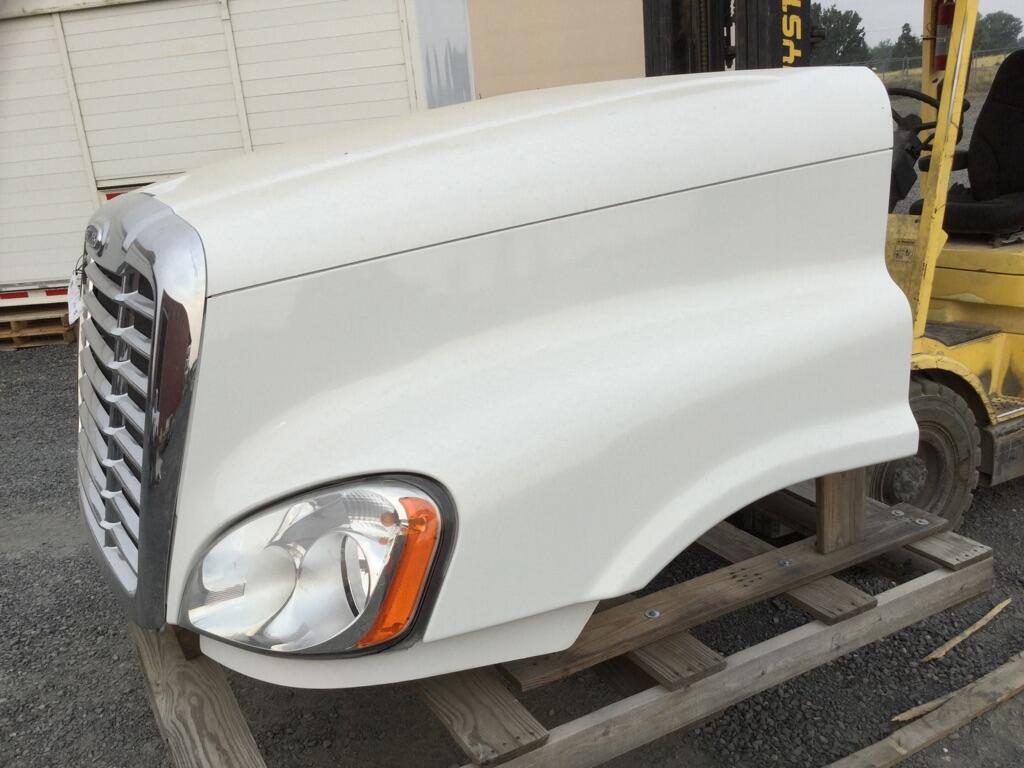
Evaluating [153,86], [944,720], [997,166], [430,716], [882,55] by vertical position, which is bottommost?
[430,716]

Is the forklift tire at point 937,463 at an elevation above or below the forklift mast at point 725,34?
below

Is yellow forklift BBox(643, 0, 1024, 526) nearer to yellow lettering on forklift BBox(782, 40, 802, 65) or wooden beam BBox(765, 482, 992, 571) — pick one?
yellow lettering on forklift BBox(782, 40, 802, 65)

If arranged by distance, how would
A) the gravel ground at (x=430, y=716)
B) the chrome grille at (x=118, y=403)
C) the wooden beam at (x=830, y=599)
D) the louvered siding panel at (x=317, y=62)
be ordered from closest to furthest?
the chrome grille at (x=118, y=403), the wooden beam at (x=830, y=599), the gravel ground at (x=430, y=716), the louvered siding panel at (x=317, y=62)

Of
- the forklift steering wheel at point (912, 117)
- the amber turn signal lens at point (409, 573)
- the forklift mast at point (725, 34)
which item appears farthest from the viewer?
the forklift steering wheel at point (912, 117)

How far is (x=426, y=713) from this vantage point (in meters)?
2.82

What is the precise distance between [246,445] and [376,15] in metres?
7.67

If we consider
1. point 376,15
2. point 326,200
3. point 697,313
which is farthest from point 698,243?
point 376,15

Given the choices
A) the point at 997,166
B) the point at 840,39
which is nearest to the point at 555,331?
the point at 840,39

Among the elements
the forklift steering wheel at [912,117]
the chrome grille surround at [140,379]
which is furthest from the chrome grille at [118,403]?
the forklift steering wheel at [912,117]

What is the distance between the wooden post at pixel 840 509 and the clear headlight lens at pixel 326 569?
117 centimetres

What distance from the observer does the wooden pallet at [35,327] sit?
8.34 meters

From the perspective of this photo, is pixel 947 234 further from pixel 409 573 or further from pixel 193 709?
pixel 193 709

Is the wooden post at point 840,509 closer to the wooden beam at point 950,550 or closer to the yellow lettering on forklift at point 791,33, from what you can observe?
the wooden beam at point 950,550

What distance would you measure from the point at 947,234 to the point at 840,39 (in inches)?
37.0
